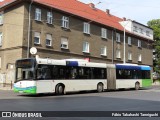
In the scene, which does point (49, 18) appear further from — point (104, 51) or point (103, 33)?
point (104, 51)

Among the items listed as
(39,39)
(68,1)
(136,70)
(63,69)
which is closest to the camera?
(63,69)

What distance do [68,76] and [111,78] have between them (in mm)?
5743

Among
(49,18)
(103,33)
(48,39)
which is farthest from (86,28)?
(48,39)

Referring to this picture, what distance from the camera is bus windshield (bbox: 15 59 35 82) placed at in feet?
65.1

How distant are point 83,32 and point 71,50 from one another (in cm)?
368

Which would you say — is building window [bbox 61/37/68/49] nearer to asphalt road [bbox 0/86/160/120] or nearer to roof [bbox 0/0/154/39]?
roof [bbox 0/0/154/39]

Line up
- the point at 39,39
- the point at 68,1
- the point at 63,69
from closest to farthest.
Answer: the point at 63,69 → the point at 39,39 → the point at 68,1

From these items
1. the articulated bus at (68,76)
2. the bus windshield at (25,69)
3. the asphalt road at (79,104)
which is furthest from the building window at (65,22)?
the asphalt road at (79,104)

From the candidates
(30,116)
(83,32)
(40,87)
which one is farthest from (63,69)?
(83,32)

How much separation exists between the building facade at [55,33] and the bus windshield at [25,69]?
10131 millimetres

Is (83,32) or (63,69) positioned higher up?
(83,32)

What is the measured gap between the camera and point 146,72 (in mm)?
31469

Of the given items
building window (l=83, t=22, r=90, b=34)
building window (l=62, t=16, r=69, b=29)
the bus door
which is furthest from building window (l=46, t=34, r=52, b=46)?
the bus door

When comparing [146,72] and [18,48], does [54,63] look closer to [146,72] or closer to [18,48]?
[18,48]
